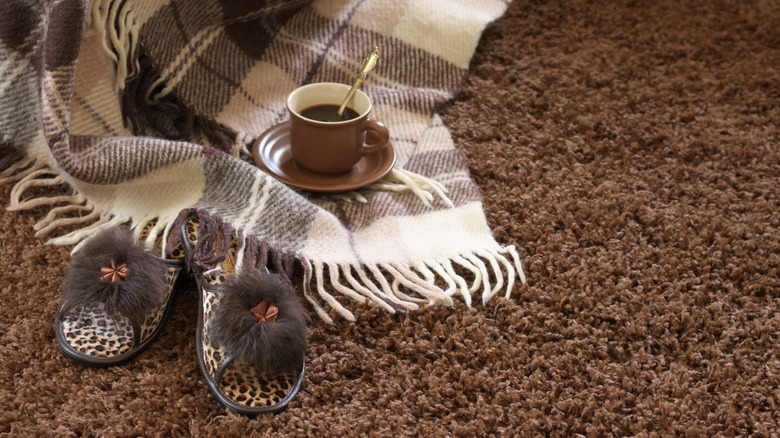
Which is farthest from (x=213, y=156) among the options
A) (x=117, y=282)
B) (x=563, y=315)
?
(x=563, y=315)

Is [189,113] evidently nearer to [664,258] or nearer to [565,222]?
[565,222]

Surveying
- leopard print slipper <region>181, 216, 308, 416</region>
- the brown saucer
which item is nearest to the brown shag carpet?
leopard print slipper <region>181, 216, 308, 416</region>

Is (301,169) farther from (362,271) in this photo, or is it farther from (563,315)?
(563,315)

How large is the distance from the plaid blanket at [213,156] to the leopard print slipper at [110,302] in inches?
2.7

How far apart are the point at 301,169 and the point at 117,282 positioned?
321 millimetres

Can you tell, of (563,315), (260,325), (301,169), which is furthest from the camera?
(301,169)

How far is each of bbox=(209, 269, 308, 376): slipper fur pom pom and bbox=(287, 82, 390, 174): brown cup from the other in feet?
0.80

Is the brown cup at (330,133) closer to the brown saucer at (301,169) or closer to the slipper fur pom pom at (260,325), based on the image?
the brown saucer at (301,169)

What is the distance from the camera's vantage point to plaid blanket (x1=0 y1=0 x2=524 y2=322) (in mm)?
846

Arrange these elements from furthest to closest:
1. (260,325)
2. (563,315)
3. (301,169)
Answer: (301,169) < (563,315) < (260,325)

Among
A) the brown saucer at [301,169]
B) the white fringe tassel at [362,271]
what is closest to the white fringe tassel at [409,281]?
the white fringe tassel at [362,271]

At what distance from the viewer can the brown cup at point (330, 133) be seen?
0.89m

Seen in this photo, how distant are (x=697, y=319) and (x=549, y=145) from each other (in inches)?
14.3

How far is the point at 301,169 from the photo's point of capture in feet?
3.12
